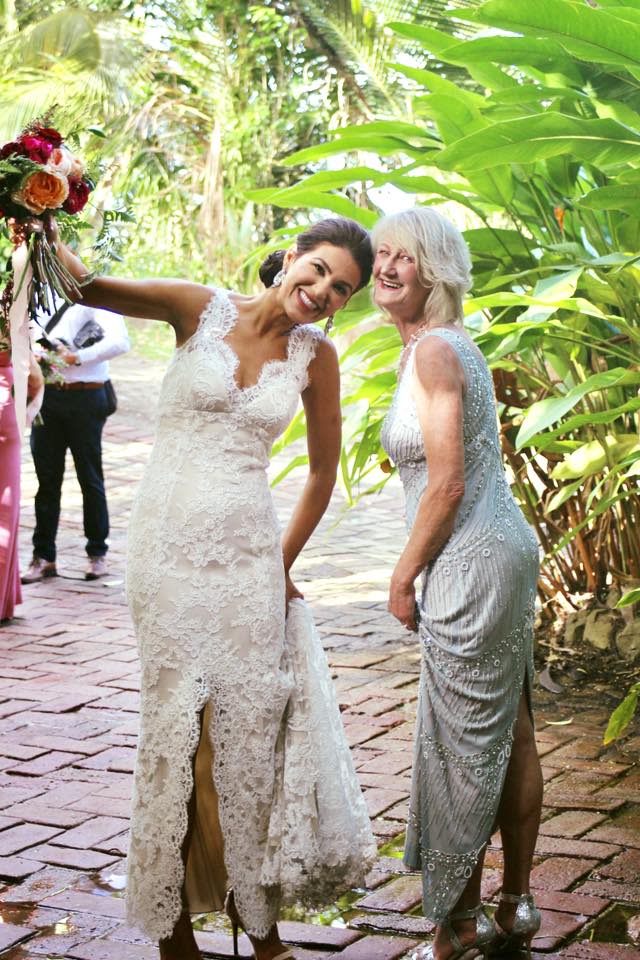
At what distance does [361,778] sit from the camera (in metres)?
4.29

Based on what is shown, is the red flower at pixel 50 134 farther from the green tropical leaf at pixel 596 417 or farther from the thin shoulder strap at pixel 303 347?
the green tropical leaf at pixel 596 417

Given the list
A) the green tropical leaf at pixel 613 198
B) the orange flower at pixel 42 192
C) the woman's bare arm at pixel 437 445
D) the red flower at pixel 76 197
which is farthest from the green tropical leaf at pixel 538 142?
the orange flower at pixel 42 192

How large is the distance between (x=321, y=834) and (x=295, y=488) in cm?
788

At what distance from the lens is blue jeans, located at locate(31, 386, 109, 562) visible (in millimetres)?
7438

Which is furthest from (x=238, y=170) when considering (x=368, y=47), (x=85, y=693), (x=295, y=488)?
(x=85, y=693)

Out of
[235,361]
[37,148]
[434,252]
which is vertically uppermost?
[37,148]

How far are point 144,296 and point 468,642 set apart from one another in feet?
3.60

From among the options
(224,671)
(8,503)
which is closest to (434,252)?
(224,671)

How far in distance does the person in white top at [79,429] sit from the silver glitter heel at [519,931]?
478cm

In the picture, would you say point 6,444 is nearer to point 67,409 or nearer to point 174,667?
point 67,409

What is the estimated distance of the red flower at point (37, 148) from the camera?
9.05 feet

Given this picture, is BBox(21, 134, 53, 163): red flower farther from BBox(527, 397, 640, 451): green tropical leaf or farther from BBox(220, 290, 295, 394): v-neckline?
BBox(527, 397, 640, 451): green tropical leaf

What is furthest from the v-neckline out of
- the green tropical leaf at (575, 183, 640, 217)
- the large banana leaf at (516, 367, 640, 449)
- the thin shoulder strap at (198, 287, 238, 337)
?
the green tropical leaf at (575, 183, 640, 217)

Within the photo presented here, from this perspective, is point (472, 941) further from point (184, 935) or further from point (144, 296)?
point (144, 296)
